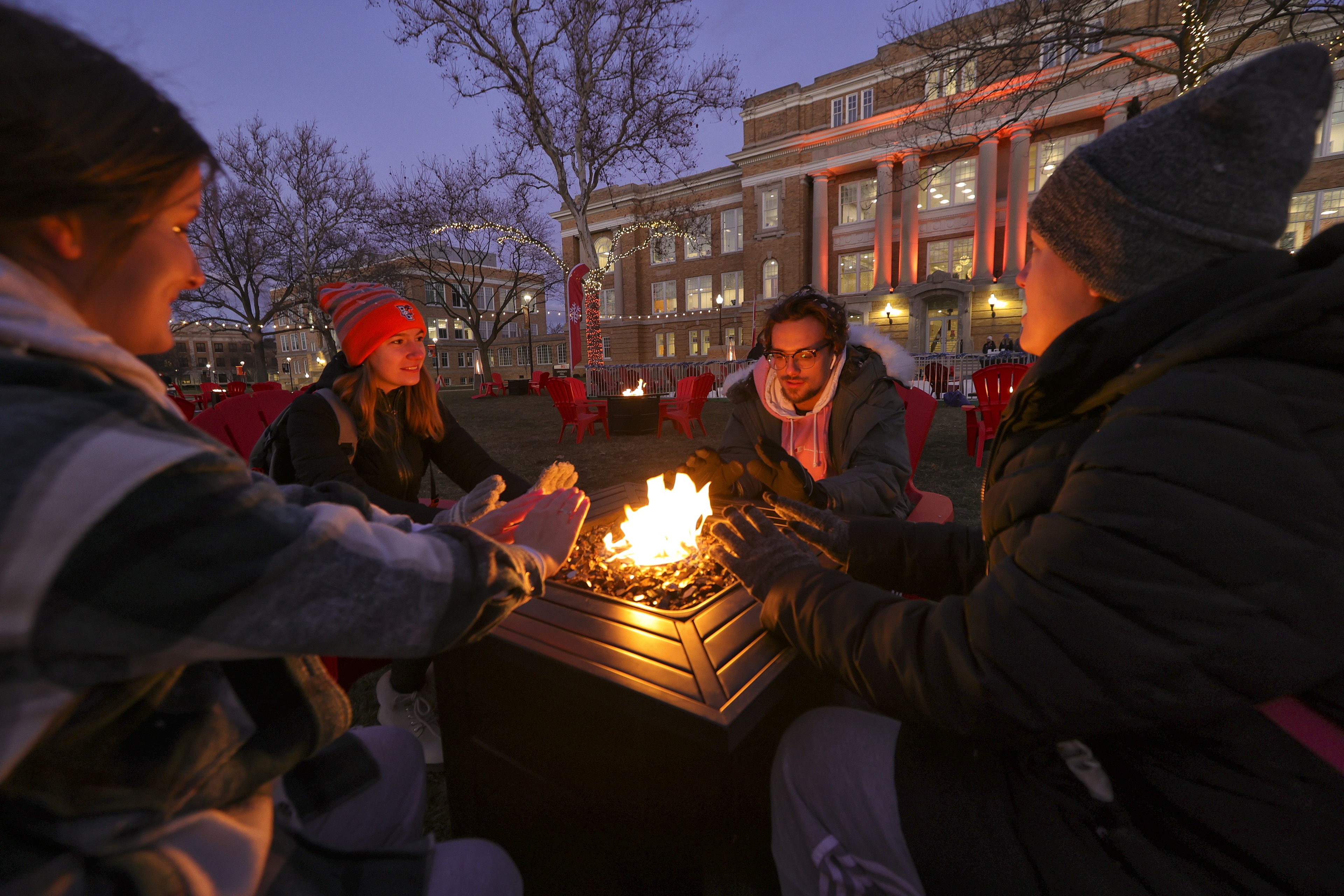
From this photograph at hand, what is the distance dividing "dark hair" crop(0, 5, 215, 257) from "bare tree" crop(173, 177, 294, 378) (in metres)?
27.2

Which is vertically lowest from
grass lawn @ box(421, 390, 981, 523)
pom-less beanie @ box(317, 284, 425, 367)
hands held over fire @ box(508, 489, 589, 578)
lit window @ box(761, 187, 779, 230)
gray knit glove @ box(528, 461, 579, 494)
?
grass lawn @ box(421, 390, 981, 523)

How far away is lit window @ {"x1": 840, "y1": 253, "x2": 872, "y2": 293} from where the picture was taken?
96.2 feet

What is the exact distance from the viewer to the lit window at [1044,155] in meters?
24.0

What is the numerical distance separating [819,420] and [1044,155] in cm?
2955

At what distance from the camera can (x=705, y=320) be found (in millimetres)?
34906

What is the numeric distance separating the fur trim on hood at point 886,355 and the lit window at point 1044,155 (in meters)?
27.0

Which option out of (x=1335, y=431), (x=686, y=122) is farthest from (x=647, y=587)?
(x=686, y=122)

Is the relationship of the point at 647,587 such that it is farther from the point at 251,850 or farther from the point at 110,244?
the point at 110,244

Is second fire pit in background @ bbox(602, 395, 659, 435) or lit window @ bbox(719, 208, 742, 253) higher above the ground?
lit window @ bbox(719, 208, 742, 253)

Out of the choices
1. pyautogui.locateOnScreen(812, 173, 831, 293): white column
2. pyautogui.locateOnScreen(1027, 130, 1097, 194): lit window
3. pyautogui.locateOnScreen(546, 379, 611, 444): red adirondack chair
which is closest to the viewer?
pyautogui.locateOnScreen(546, 379, 611, 444): red adirondack chair

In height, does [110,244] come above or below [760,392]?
above

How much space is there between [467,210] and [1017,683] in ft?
89.7

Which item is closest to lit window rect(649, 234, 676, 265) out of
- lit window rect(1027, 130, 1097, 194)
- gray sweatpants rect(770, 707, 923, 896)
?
lit window rect(1027, 130, 1097, 194)

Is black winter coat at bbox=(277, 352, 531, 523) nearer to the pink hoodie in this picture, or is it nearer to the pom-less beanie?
the pom-less beanie
